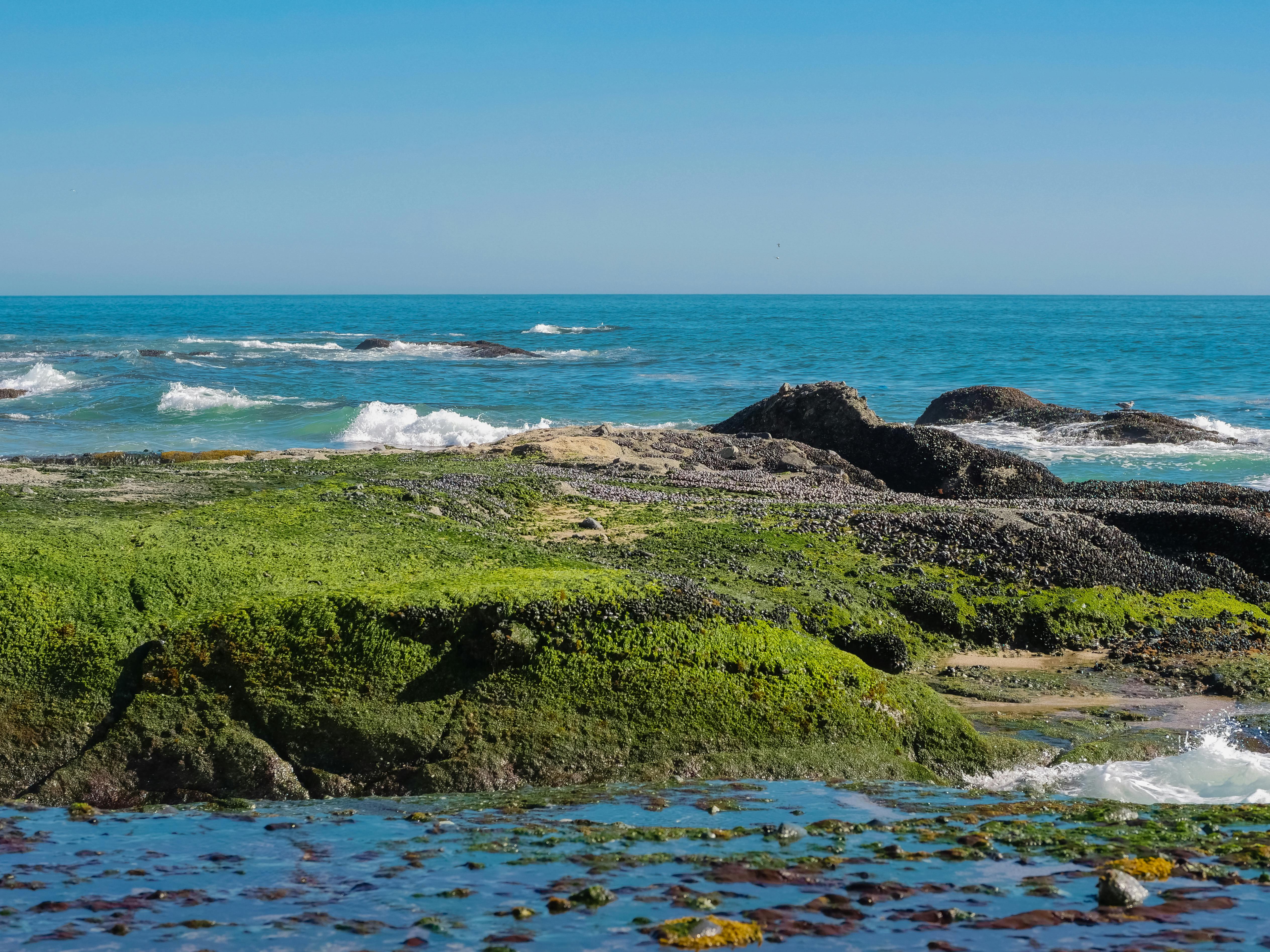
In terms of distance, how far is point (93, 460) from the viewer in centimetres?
2116

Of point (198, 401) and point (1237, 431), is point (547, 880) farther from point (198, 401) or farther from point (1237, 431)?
point (198, 401)

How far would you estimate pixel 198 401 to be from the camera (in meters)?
42.1

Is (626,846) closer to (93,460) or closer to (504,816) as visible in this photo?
(504,816)

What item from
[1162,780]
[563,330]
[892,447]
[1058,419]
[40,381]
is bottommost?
[1162,780]

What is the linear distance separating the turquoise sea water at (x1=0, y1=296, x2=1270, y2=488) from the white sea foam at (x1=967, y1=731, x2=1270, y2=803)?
22.0 meters

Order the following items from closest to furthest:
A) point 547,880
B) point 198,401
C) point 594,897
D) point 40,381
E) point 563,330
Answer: point 594,897 → point 547,880 → point 198,401 → point 40,381 → point 563,330

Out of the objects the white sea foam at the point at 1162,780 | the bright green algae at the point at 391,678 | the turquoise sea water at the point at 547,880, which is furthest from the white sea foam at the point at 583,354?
the turquoise sea water at the point at 547,880

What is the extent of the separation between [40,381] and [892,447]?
41.0 meters

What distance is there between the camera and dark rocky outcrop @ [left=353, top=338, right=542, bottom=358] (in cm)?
7144

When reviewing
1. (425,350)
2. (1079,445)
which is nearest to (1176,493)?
(1079,445)

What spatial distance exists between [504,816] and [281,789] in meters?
1.99

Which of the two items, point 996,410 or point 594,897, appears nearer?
point 594,897

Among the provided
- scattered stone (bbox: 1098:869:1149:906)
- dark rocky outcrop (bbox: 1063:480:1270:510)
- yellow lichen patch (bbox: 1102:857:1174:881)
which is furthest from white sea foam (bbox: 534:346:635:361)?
scattered stone (bbox: 1098:869:1149:906)

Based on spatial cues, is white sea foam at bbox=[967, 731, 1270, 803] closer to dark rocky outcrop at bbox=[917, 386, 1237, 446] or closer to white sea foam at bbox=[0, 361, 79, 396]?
dark rocky outcrop at bbox=[917, 386, 1237, 446]
